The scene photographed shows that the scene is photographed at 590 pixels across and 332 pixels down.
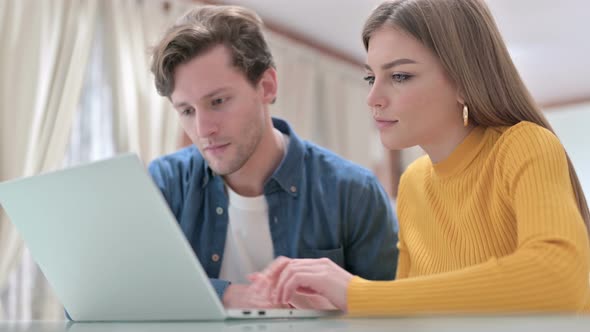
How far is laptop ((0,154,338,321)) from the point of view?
82cm

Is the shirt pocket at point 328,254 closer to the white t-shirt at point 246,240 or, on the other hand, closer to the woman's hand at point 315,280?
the white t-shirt at point 246,240

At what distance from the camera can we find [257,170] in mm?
1835

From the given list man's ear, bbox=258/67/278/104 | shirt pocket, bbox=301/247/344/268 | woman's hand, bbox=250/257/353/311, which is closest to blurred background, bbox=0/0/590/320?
man's ear, bbox=258/67/278/104

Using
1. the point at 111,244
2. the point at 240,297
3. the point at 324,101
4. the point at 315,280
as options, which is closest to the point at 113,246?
the point at 111,244

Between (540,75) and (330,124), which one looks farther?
(540,75)

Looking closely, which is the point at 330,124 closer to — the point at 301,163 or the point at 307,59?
the point at 307,59

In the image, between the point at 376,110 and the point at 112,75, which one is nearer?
the point at 376,110

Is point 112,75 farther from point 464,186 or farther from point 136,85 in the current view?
point 464,186

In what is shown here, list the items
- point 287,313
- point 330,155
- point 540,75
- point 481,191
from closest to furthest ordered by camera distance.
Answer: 1. point 287,313
2. point 481,191
3. point 330,155
4. point 540,75

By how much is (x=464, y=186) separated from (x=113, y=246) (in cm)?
65

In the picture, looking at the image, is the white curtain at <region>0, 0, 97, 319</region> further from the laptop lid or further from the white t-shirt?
the laptop lid

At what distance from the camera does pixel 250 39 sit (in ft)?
6.20

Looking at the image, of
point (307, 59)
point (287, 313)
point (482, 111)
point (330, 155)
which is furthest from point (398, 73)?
point (307, 59)

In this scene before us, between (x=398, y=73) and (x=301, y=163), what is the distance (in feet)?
2.09
